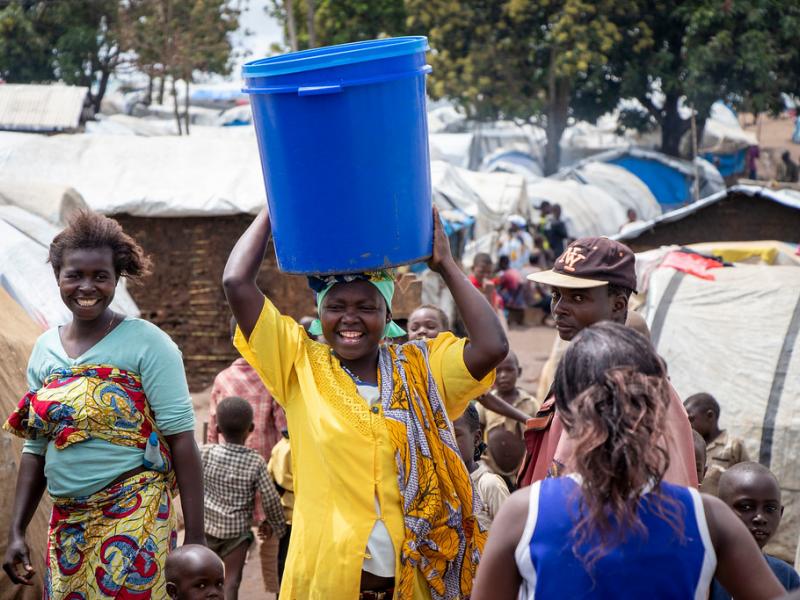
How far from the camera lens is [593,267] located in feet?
10.3

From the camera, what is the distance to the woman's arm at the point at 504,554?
1.99 metres

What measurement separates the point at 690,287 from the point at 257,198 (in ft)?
15.2

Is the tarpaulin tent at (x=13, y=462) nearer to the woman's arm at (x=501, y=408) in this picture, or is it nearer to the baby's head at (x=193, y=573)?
the baby's head at (x=193, y=573)

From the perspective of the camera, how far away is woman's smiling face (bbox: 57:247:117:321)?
3.42 metres

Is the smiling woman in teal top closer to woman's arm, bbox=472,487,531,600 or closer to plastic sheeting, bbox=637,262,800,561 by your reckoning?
woman's arm, bbox=472,487,531,600

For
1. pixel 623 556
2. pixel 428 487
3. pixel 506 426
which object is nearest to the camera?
pixel 623 556

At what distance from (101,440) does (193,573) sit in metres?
0.49

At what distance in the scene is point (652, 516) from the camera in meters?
1.97

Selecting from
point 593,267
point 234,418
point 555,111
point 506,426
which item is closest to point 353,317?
point 593,267

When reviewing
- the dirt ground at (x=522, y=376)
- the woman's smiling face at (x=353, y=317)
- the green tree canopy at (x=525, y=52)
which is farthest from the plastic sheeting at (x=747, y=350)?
the green tree canopy at (x=525, y=52)

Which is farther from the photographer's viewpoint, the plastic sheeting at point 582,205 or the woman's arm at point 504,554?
the plastic sheeting at point 582,205

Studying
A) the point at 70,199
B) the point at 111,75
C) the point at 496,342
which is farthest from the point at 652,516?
the point at 111,75

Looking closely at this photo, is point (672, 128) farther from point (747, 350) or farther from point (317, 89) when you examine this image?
point (317, 89)

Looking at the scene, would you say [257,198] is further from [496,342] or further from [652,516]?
Answer: [652,516]
